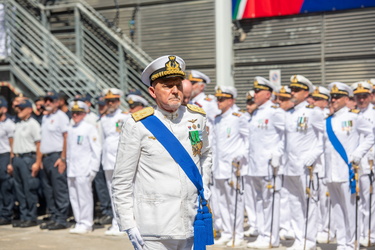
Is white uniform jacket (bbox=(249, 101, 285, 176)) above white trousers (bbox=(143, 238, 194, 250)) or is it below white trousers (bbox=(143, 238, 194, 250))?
above

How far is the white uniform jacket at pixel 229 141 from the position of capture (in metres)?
10.4

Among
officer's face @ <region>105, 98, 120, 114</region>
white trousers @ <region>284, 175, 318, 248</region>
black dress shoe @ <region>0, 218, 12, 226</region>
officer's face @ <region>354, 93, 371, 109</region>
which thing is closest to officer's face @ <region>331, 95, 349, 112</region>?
white trousers @ <region>284, 175, 318, 248</region>

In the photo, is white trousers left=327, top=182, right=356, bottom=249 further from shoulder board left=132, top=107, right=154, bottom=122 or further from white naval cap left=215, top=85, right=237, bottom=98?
shoulder board left=132, top=107, right=154, bottom=122

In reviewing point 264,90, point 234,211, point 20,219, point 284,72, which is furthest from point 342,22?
point 20,219

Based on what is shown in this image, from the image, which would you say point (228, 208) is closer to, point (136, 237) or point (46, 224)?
point (46, 224)

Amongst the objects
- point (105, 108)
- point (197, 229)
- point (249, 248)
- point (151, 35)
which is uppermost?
point (151, 35)

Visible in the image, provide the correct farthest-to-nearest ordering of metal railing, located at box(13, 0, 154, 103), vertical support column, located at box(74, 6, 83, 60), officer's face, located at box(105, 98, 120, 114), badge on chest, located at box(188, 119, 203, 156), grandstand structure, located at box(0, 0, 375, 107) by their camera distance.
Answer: vertical support column, located at box(74, 6, 83, 60), metal railing, located at box(13, 0, 154, 103), grandstand structure, located at box(0, 0, 375, 107), officer's face, located at box(105, 98, 120, 114), badge on chest, located at box(188, 119, 203, 156)

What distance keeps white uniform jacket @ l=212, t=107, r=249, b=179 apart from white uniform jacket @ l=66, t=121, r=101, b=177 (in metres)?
2.17

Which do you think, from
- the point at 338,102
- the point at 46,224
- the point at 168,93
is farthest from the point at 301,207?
the point at 168,93

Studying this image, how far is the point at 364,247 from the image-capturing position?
9.73m

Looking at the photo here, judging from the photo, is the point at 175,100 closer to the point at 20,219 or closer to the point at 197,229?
the point at 197,229

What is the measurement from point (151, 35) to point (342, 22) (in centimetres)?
461

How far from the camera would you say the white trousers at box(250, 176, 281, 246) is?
9.78 meters

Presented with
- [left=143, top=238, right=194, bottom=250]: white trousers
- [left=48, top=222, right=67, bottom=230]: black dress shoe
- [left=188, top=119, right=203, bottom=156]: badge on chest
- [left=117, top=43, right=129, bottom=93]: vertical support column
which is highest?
[left=117, top=43, right=129, bottom=93]: vertical support column
